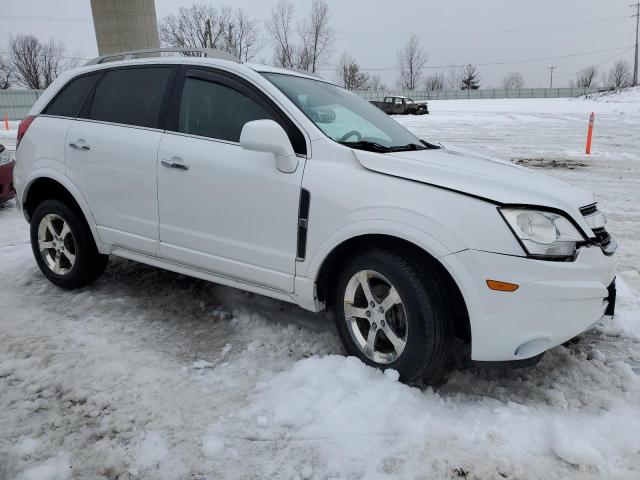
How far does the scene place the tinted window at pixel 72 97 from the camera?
4.00 m

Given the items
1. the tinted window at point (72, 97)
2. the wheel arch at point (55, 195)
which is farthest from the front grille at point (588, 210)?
the tinted window at point (72, 97)

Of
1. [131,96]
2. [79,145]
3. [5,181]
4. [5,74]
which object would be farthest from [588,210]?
[5,74]

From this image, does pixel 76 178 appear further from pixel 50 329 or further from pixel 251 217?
pixel 251 217

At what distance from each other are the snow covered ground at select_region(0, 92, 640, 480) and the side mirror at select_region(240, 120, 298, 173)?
Answer: 1.27m

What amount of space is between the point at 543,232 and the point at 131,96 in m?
3.02

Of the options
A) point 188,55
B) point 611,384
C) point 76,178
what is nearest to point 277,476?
point 611,384

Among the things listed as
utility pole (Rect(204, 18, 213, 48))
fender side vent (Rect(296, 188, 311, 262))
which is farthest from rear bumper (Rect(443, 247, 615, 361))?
utility pole (Rect(204, 18, 213, 48))

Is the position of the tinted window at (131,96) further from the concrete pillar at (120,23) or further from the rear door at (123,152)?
the concrete pillar at (120,23)

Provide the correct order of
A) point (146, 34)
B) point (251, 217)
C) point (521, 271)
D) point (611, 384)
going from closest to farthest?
point (521, 271) < point (611, 384) < point (251, 217) < point (146, 34)

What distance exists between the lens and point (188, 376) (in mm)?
2953

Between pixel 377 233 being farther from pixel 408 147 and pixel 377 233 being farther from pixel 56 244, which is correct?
pixel 56 244

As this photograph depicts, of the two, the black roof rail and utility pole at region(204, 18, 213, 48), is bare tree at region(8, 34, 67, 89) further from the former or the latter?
the black roof rail

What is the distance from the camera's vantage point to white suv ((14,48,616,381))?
2.43m

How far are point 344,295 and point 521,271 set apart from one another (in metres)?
0.99
